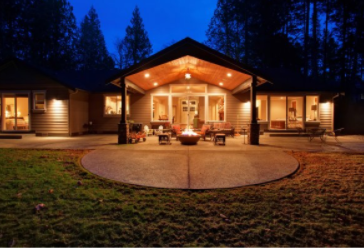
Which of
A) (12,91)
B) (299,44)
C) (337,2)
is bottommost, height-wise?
(12,91)

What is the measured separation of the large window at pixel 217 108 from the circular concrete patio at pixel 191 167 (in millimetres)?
6817

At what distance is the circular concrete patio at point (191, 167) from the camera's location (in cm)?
411

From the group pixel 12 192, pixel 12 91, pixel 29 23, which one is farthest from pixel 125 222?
pixel 29 23

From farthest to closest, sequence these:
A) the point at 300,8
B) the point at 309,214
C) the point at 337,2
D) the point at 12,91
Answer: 1. the point at 300,8
2. the point at 337,2
3. the point at 12,91
4. the point at 309,214

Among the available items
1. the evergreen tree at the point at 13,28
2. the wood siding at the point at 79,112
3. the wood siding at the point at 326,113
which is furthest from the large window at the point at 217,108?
the evergreen tree at the point at 13,28

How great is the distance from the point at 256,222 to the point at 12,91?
13748mm

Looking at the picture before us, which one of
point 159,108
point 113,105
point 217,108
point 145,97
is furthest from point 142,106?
point 217,108

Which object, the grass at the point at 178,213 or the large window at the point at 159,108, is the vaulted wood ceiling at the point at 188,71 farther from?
the grass at the point at 178,213

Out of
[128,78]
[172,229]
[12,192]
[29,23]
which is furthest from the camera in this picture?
[29,23]

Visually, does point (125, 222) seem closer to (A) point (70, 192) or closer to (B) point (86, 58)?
(A) point (70, 192)

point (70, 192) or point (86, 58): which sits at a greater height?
point (86, 58)

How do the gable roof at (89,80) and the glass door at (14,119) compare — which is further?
the gable roof at (89,80)

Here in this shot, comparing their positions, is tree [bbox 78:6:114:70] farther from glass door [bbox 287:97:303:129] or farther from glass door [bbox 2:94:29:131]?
glass door [bbox 287:97:303:129]

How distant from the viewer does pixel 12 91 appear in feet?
37.8
